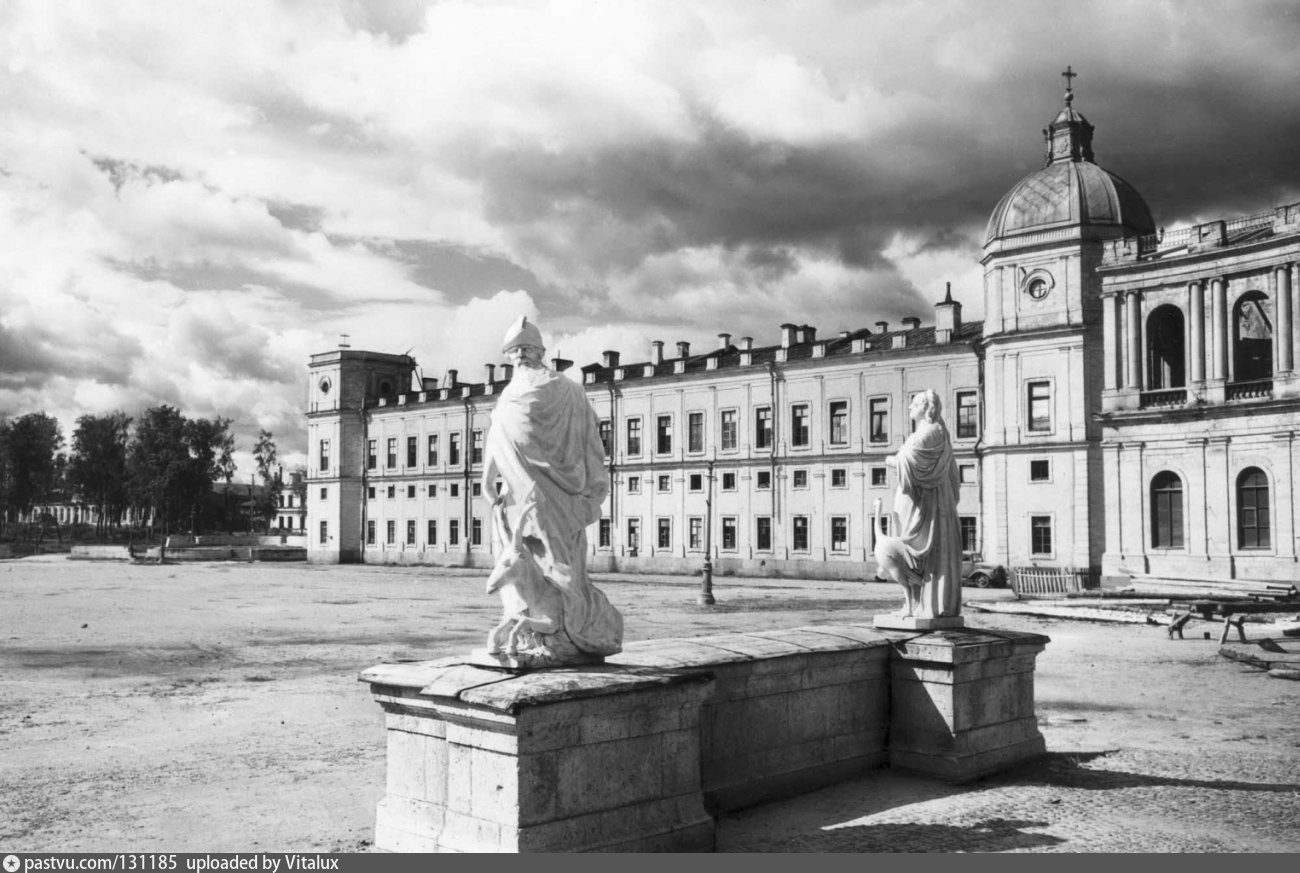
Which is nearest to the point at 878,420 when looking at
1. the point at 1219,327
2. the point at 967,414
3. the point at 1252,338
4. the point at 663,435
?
the point at 967,414

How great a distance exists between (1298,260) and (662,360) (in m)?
33.5

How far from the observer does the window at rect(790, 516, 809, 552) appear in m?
50.5

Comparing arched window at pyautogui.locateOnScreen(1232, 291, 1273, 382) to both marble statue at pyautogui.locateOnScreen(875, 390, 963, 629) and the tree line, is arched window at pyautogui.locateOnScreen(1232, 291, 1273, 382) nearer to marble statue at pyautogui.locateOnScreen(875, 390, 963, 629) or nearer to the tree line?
marble statue at pyautogui.locateOnScreen(875, 390, 963, 629)

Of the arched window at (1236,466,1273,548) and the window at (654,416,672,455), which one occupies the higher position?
the window at (654,416,672,455)

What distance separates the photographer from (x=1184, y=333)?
125ft

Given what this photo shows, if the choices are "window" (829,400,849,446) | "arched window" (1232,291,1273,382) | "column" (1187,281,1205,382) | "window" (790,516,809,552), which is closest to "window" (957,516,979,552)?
"window" (829,400,849,446)

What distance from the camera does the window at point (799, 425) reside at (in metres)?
51.6

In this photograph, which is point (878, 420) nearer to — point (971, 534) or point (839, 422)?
point (839, 422)

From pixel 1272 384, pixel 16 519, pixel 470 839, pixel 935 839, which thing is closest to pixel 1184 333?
pixel 1272 384

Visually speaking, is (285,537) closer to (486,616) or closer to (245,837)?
(486,616)

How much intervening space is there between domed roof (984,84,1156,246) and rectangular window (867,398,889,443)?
8.96 m

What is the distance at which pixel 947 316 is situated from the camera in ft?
156

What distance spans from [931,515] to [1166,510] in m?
32.0

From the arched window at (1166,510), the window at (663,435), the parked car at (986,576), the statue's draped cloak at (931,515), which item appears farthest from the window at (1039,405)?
the statue's draped cloak at (931,515)
